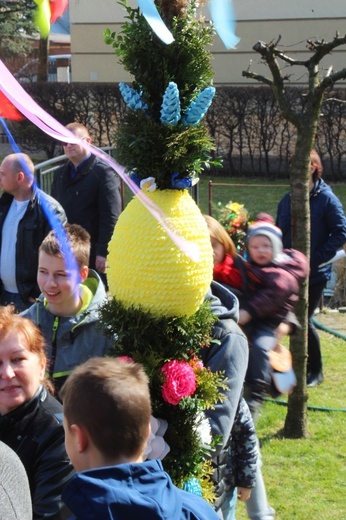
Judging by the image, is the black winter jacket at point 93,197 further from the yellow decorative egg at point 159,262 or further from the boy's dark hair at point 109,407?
the boy's dark hair at point 109,407

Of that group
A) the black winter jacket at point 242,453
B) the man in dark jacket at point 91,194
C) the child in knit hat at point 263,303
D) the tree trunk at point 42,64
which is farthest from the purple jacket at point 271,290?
the tree trunk at point 42,64

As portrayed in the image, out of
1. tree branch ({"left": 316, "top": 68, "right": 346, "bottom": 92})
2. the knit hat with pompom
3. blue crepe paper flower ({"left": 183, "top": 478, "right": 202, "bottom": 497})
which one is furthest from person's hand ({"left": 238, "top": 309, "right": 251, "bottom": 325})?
tree branch ({"left": 316, "top": 68, "right": 346, "bottom": 92})

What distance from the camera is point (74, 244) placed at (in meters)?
3.41

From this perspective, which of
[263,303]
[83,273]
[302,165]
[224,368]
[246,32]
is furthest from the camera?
[246,32]

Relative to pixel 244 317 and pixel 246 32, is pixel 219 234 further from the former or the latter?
pixel 246 32

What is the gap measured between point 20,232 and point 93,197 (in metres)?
1.17

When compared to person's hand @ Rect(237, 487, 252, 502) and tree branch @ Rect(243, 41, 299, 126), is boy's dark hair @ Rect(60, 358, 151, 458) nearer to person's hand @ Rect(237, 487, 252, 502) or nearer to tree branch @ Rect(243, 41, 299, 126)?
person's hand @ Rect(237, 487, 252, 502)

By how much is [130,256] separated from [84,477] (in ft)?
2.79

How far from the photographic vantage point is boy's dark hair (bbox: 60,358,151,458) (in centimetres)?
198

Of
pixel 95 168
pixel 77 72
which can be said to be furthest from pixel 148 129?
pixel 77 72

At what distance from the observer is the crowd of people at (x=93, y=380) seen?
6.33 feet

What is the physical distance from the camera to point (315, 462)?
488 cm

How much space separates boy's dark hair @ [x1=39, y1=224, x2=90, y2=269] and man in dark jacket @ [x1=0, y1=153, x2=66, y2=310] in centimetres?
153

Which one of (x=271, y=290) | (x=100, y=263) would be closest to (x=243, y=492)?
(x=271, y=290)
